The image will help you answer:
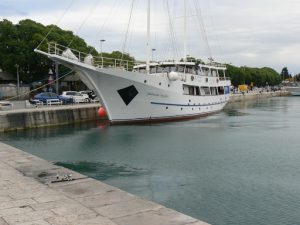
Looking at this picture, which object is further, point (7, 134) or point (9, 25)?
point (9, 25)

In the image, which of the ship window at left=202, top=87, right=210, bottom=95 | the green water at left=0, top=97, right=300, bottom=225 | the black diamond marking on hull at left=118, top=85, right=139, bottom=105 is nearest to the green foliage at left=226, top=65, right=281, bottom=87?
the ship window at left=202, top=87, right=210, bottom=95

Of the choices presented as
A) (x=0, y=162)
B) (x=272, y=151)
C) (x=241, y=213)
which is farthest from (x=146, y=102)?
(x=241, y=213)

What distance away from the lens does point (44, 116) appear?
3562 cm

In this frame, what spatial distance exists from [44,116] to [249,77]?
111055 millimetres

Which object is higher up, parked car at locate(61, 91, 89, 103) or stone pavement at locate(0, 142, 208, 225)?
parked car at locate(61, 91, 89, 103)

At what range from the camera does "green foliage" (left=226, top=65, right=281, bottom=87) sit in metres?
125

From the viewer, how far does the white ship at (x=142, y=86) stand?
34312 mm

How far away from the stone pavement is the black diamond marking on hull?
2209 centimetres

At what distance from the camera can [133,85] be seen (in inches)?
1383

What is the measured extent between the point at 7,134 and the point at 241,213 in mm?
23646

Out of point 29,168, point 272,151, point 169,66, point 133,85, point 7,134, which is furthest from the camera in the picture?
point 169,66

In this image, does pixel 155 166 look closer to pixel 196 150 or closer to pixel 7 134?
pixel 196 150

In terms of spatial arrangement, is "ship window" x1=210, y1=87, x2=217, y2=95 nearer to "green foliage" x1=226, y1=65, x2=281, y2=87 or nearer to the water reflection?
the water reflection

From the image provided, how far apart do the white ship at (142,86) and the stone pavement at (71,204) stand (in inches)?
803
